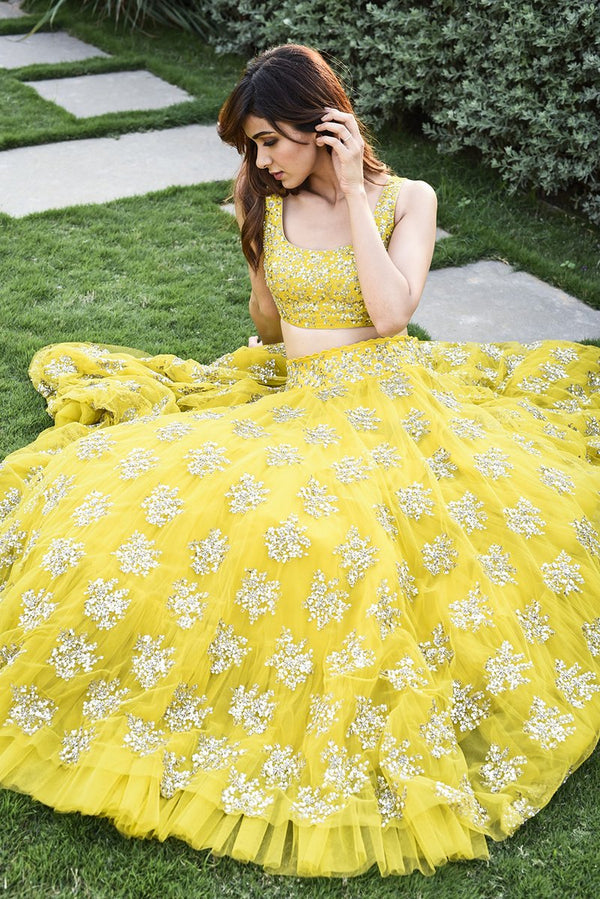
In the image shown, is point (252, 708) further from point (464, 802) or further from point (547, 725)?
point (547, 725)

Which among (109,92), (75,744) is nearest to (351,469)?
(75,744)

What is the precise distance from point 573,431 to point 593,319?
1616 millimetres

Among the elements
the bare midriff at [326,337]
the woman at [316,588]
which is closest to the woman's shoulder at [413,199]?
the woman at [316,588]

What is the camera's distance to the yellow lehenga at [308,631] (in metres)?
2.27

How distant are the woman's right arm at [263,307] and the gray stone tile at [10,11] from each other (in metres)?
7.06

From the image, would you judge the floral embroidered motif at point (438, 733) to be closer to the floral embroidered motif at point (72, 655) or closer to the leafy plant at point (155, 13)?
the floral embroidered motif at point (72, 655)

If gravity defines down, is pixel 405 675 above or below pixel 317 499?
below

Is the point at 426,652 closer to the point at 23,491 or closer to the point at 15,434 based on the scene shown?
the point at 23,491

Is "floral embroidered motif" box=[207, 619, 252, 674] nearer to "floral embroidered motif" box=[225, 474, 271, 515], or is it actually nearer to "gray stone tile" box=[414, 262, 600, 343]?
"floral embroidered motif" box=[225, 474, 271, 515]

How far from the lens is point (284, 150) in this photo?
293 centimetres

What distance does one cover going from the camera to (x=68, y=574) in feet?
8.18

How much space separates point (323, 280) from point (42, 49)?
21.7 feet

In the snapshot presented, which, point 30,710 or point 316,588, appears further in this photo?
point 316,588

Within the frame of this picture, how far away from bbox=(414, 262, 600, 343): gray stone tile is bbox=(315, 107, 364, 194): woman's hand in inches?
70.6
